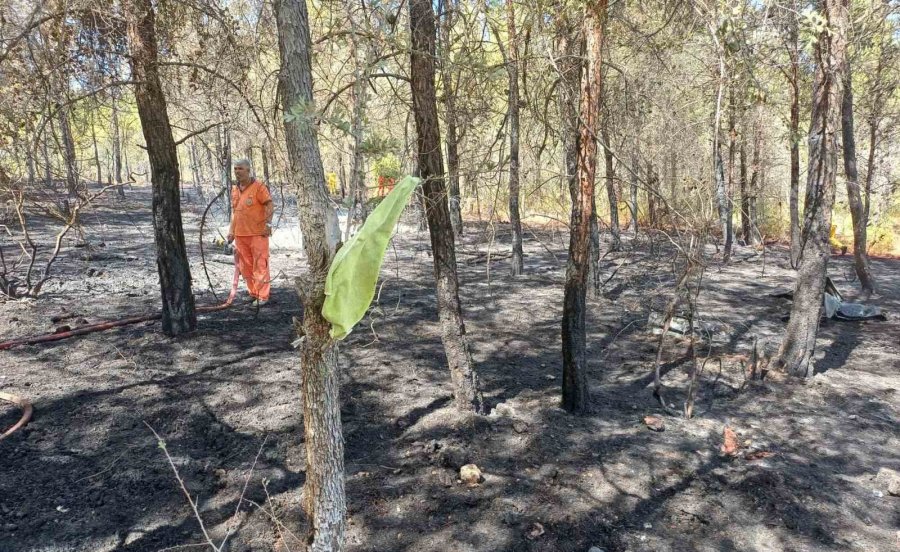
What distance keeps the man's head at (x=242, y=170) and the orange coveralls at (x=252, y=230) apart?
0.10 metres

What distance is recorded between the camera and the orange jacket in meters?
6.64

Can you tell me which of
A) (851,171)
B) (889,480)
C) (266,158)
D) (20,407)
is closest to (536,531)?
(889,480)

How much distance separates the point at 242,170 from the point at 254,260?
1.20 m

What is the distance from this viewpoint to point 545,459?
4172mm

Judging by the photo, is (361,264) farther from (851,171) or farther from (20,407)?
(851,171)

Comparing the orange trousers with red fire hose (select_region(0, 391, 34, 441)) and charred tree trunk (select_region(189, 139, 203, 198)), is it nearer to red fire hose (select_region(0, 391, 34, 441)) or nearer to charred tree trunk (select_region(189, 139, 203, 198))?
charred tree trunk (select_region(189, 139, 203, 198))

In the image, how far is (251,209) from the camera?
264 inches

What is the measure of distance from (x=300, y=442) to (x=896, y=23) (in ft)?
33.9

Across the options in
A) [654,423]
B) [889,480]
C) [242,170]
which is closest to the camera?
[889,480]

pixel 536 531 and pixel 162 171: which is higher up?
pixel 162 171

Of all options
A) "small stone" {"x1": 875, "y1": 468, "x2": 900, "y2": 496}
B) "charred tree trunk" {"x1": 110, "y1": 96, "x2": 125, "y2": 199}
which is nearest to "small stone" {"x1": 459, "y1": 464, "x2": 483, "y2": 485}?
"small stone" {"x1": 875, "y1": 468, "x2": 900, "y2": 496}

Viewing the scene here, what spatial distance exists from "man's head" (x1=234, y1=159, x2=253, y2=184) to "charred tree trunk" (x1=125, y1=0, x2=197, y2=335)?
2.89 feet

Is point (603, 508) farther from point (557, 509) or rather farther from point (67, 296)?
point (67, 296)

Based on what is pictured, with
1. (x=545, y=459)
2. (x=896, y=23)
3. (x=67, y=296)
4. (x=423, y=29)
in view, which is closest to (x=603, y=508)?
(x=545, y=459)
